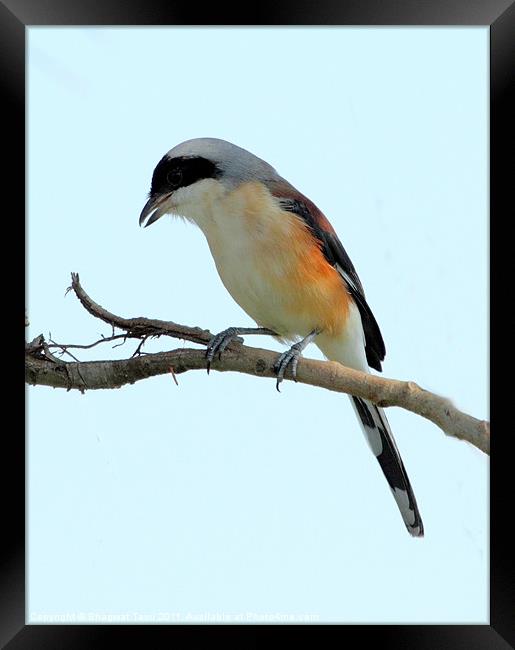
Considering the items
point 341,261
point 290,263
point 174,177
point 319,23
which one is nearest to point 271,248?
point 290,263

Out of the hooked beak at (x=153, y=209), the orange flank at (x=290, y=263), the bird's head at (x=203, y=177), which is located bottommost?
the orange flank at (x=290, y=263)

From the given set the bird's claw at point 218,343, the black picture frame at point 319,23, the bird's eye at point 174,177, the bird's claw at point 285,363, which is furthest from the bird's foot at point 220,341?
the black picture frame at point 319,23

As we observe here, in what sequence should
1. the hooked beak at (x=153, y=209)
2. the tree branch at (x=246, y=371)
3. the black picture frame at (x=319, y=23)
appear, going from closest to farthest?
the tree branch at (x=246, y=371) < the black picture frame at (x=319, y=23) < the hooked beak at (x=153, y=209)

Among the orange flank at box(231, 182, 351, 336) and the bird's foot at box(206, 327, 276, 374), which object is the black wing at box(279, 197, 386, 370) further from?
the bird's foot at box(206, 327, 276, 374)

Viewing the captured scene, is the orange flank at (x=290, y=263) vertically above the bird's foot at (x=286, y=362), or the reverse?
the orange flank at (x=290, y=263)

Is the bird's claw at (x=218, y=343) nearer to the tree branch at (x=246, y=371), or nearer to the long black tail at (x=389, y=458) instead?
the tree branch at (x=246, y=371)

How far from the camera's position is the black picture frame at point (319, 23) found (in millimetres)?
2160

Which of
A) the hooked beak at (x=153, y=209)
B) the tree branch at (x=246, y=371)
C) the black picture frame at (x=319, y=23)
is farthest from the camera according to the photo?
the hooked beak at (x=153, y=209)

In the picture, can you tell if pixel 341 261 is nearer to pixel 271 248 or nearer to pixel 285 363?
pixel 271 248

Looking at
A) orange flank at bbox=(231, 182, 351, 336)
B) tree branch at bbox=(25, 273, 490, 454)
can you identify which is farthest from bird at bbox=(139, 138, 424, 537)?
tree branch at bbox=(25, 273, 490, 454)

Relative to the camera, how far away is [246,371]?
6.83 feet

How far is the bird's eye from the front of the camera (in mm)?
2293

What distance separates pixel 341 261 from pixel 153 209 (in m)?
0.61

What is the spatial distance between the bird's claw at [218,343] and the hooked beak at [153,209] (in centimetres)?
42
